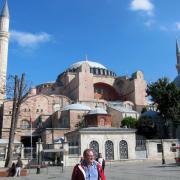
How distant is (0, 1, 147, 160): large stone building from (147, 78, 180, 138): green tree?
593cm

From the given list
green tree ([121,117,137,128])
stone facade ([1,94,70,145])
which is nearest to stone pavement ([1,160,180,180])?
green tree ([121,117,137,128])

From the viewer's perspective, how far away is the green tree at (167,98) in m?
34.0

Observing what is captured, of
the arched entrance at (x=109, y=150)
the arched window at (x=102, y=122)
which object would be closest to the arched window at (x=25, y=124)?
the arched window at (x=102, y=122)

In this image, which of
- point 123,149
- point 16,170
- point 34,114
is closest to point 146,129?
point 123,149

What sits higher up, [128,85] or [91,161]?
[128,85]

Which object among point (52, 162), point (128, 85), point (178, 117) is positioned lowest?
point (52, 162)

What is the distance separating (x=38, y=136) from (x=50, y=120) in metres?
4.07

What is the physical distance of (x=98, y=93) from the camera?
5566 centimetres

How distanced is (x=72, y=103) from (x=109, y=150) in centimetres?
1908

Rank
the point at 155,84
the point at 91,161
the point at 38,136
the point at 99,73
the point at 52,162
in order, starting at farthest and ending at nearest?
the point at 99,73, the point at 38,136, the point at 155,84, the point at 52,162, the point at 91,161

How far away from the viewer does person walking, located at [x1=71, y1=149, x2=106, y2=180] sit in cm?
390

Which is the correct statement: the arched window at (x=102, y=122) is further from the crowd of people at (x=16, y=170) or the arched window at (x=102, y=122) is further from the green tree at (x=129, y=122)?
the crowd of people at (x=16, y=170)

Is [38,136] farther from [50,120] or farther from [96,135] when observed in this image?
[96,135]

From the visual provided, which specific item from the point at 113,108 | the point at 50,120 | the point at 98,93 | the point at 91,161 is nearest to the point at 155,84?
the point at 113,108
